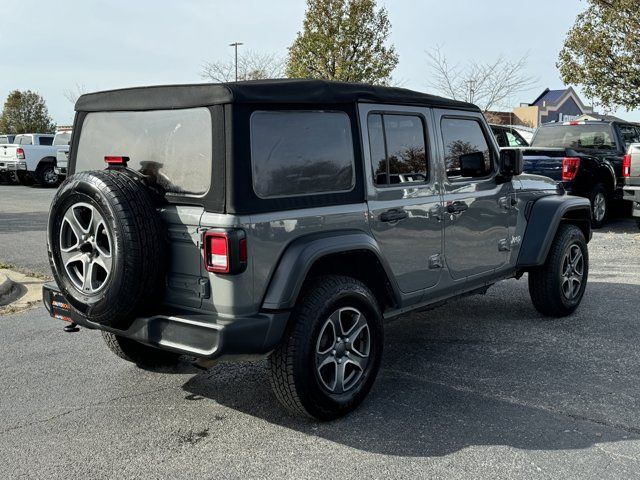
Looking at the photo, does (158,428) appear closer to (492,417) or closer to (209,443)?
(209,443)

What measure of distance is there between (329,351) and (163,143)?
1483 mm

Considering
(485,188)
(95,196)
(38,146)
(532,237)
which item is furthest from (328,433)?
(38,146)

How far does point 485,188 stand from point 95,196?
9.63ft

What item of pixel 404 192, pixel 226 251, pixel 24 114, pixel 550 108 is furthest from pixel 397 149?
pixel 550 108

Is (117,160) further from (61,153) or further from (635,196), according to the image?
(61,153)

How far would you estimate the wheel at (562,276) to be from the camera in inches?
227

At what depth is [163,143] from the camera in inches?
145

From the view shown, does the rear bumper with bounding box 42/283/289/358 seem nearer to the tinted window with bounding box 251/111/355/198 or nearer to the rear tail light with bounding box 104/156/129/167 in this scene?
the tinted window with bounding box 251/111/355/198

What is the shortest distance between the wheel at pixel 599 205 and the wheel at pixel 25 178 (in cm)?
1855

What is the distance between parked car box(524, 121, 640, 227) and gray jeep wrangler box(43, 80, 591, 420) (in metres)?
7.21

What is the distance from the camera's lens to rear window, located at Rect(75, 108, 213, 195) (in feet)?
11.5

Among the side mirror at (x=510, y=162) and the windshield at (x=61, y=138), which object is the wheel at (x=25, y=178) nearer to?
the windshield at (x=61, y=138)

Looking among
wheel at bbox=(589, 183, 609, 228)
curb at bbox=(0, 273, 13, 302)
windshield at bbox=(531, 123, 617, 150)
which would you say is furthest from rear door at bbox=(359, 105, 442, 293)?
windshield at bbox=(531, 123, 617, 150)

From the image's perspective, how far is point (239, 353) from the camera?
3.36 metres
